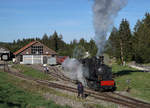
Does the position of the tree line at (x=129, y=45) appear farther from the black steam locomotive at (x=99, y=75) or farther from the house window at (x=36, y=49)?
the black steam locomotive at (x=99, y=75)

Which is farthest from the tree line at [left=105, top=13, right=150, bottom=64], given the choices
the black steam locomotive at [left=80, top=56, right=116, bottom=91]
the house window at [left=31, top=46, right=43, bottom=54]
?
the black steam locomotive at [left=80, top=56, right=116, bottom=91]

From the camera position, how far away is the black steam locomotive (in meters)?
18.3

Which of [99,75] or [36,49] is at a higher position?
[36,49]

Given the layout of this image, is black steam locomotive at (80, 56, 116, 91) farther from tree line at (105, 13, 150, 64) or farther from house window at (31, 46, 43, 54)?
tree line at (105, 13, 150, 64)

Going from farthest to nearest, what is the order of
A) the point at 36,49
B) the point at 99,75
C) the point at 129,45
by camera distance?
1. the point at 129,45
2. the point at 36,49
3. the point at 99,75

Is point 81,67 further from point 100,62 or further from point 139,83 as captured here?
point 139,83

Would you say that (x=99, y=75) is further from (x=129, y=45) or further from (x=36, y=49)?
(x=129, y=45)

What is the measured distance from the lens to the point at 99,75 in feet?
60.1

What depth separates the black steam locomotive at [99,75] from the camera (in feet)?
60.2

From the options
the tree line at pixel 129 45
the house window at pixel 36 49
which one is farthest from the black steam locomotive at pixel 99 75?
the tree line at pixel 129 45

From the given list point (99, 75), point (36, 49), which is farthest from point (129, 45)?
point (99, 75)

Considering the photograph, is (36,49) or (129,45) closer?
(36,49)

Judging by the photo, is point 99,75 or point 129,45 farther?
point 129,45

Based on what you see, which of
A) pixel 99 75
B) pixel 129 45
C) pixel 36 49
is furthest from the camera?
pixel 129 45
